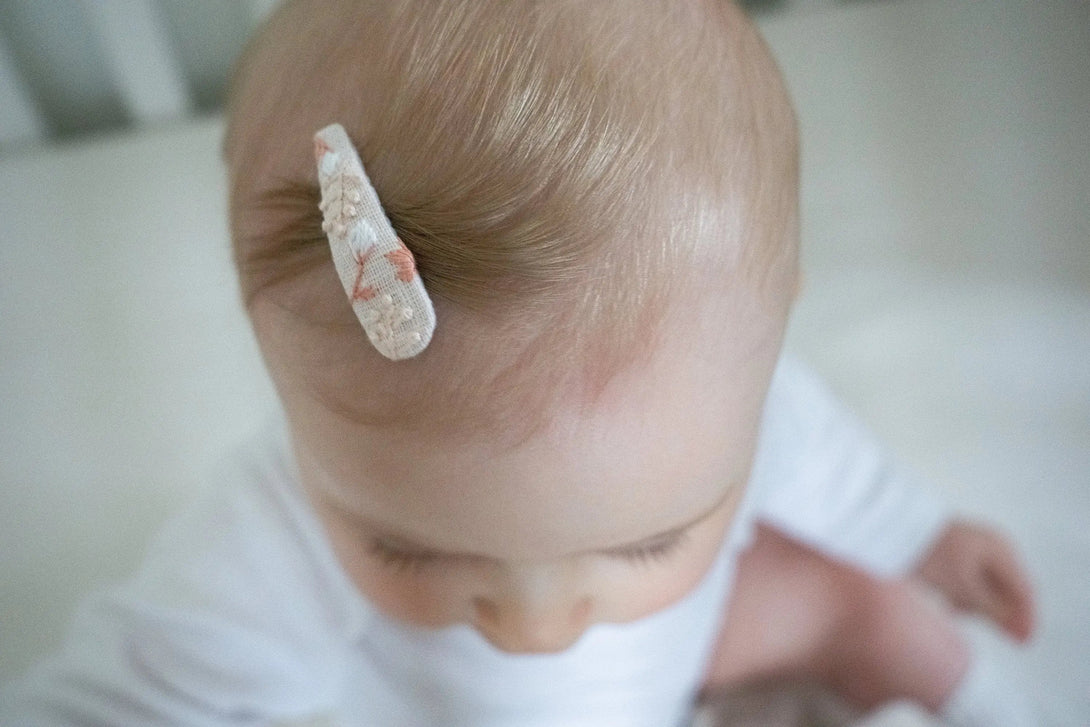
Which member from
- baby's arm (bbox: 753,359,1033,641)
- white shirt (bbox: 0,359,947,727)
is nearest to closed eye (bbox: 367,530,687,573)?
white shirt (bbox: 0,359,947,727)

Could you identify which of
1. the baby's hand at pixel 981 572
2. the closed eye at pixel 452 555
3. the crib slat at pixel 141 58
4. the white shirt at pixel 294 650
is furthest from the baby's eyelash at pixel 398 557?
the crib slat at pixel 141 58

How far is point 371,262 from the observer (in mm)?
303

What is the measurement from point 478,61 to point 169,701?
456 millimetres

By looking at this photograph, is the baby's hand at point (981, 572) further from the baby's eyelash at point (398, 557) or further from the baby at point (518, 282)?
the baby's eyelash at point (398, 557)

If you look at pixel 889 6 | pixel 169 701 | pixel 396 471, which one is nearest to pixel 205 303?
pixel 169 701

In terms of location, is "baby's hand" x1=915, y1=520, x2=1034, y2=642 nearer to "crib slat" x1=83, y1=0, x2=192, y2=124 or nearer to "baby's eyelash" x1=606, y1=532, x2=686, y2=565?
"baby's eyelash" x1=606, y1=532, x2=686, y2=565

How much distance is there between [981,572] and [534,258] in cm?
58

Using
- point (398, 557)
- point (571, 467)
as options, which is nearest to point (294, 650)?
point (398, 557)

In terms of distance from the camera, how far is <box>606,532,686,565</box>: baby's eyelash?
0.40 m

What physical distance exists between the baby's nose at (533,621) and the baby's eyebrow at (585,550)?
3cm

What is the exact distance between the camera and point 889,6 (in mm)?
999

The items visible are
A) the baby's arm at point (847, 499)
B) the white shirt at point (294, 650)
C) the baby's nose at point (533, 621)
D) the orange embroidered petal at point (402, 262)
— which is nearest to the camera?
the orange embroidered petal at point (402, 262)

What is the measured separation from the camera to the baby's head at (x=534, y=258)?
31 centimetres

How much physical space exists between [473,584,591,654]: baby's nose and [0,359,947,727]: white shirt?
96mm
